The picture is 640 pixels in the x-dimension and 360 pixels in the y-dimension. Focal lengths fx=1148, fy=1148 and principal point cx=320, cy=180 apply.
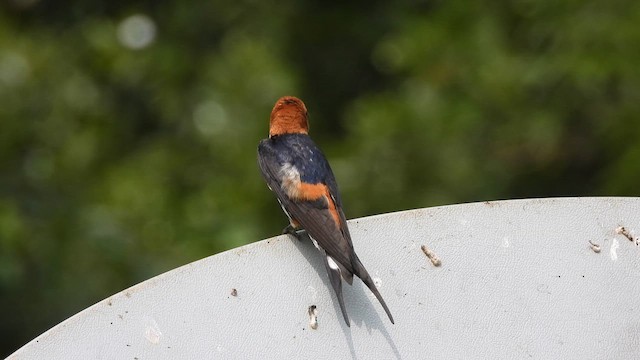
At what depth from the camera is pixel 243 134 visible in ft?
13.9

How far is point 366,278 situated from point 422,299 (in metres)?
0.12

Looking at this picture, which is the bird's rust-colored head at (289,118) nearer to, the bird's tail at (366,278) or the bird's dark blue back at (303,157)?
the bird's dark blue back at (303,157)

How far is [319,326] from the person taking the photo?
1954 millimetres

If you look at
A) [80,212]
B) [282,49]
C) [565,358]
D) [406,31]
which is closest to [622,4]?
[406,31]

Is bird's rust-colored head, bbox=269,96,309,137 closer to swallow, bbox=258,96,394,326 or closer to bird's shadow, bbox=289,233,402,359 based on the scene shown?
swallow, bbox=258,96,394,326

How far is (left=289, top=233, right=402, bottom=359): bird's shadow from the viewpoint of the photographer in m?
1.94

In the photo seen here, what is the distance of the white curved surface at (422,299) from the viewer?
1.88 metres

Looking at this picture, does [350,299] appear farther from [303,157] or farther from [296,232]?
[303,157]

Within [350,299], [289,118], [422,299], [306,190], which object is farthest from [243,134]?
[422,299]

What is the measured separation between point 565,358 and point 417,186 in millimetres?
2362

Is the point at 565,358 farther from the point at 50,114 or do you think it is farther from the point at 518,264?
the point at 50,114

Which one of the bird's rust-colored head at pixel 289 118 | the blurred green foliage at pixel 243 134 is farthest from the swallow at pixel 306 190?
the blurred green foliage at pixel 243 134

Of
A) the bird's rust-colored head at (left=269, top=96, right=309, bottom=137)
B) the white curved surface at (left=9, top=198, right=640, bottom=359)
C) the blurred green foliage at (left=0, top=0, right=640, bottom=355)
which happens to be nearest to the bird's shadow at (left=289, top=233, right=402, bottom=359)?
the white curved surface at (left=9, top=198, right=640, bottom=359)

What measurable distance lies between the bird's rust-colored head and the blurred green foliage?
81 cm
